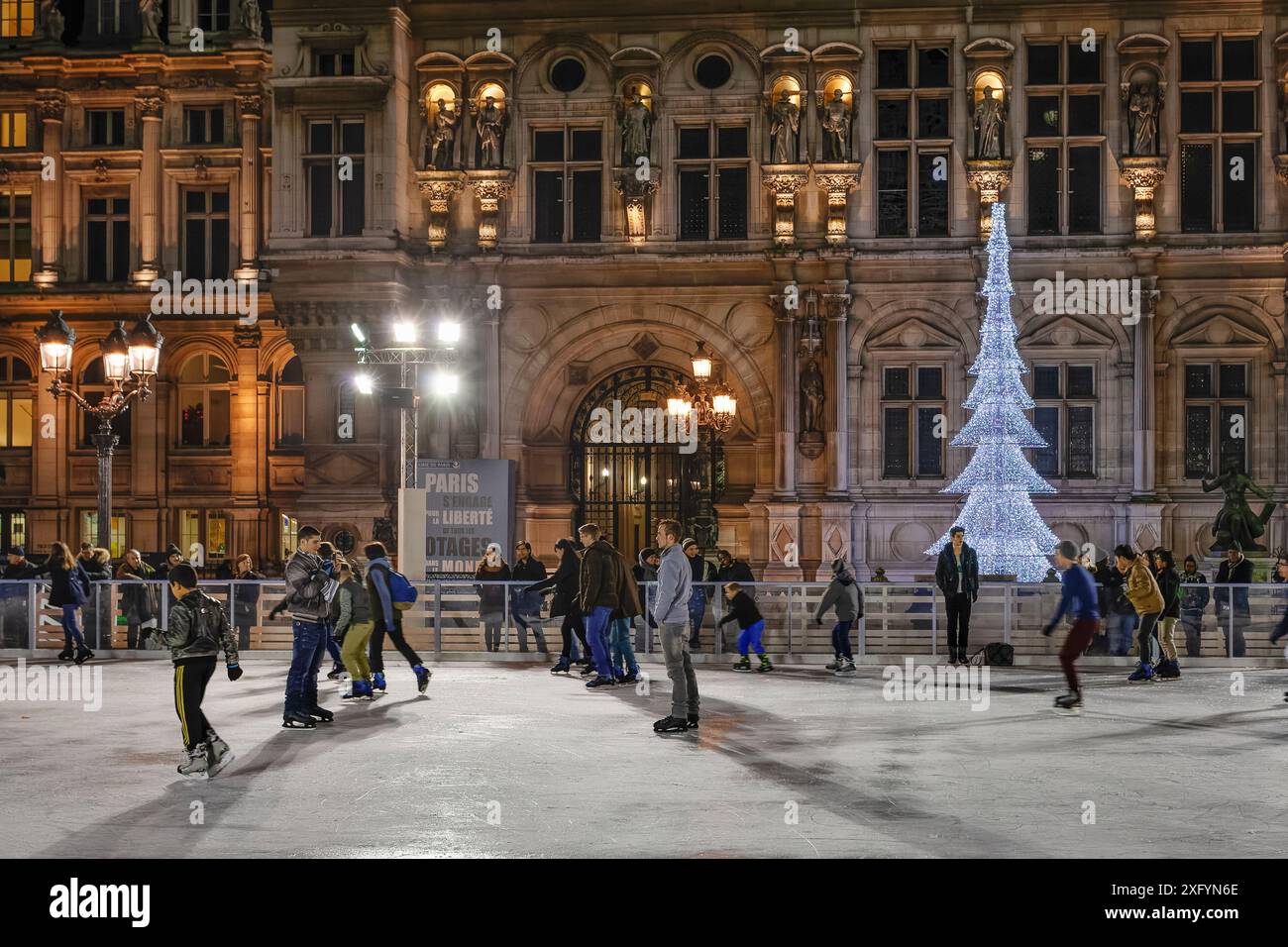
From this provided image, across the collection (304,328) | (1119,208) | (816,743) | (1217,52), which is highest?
(1217,52)

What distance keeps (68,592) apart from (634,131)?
1653 cm

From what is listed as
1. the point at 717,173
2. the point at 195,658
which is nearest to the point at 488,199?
the point at 717,173

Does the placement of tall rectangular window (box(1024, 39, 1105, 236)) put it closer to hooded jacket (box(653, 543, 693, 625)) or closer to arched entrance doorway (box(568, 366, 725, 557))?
arched entrance doorway (box(568, 366, 725, 557))

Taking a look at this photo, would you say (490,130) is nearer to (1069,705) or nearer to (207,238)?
(207,238)

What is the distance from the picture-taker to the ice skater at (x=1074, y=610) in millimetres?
17688

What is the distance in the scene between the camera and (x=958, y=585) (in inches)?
935

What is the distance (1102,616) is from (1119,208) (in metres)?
13.9

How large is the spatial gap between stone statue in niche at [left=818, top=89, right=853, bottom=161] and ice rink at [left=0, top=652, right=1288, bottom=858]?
1730 cm

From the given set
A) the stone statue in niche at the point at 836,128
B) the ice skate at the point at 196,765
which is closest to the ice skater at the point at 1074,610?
the ice skate at the point at 196,765

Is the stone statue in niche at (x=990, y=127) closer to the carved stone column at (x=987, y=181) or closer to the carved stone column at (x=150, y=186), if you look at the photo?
the carved stone column at (x=987, y=181)

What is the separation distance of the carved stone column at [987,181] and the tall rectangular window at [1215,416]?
5079 millimetres
